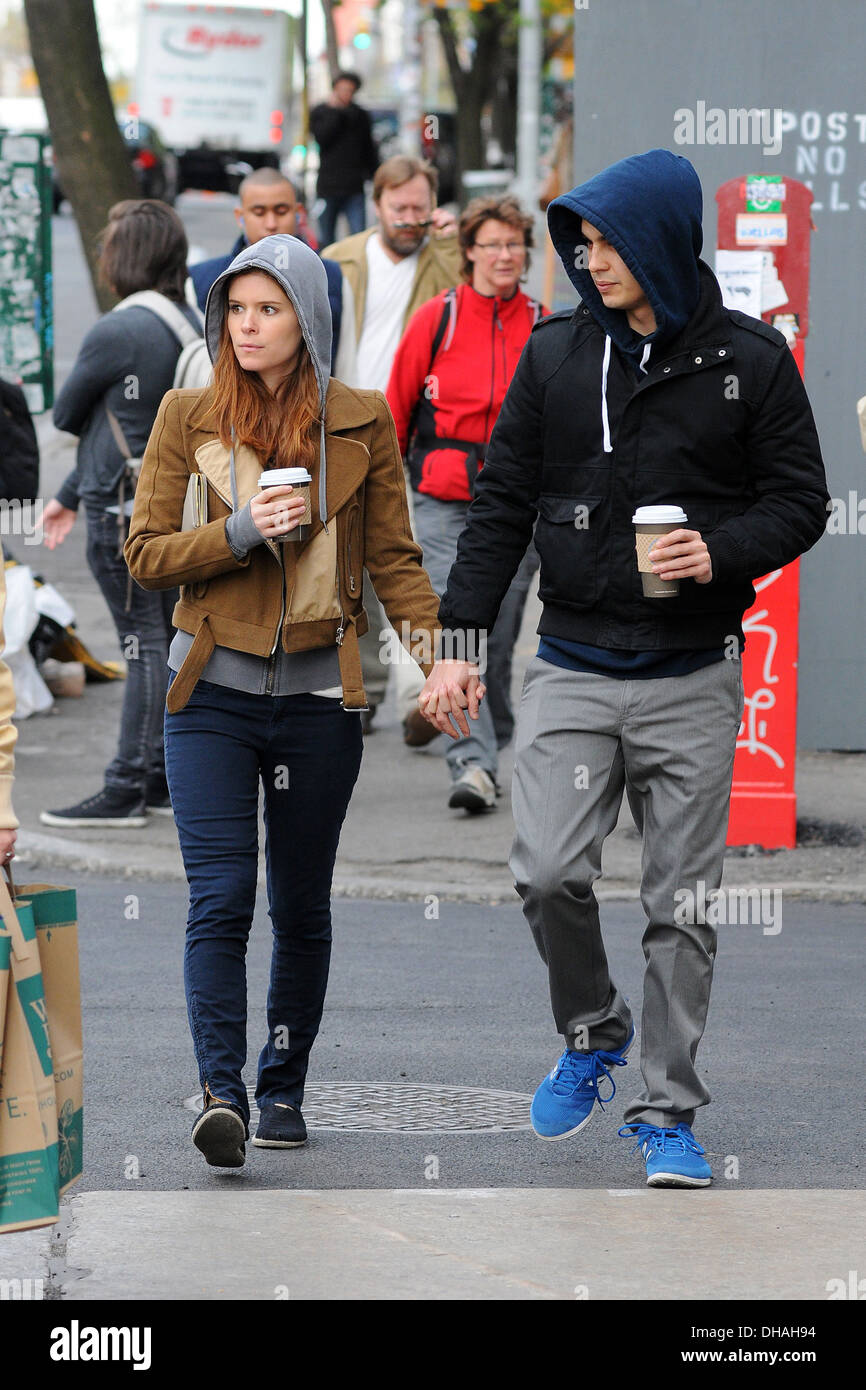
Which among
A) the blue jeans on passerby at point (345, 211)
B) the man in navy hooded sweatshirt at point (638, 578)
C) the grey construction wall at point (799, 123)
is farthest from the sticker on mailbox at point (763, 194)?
the blue jeans on passerby at point (345, 211)

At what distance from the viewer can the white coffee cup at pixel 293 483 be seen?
414 cm

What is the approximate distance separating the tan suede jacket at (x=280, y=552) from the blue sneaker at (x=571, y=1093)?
34.7 inches

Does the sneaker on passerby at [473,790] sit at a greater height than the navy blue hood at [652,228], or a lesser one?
lesser

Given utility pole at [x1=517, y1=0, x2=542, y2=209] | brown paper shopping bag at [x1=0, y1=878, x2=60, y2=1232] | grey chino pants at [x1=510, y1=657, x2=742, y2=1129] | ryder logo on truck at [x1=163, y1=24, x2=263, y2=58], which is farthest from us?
ryder logo on truck at [x1=163, y1=24, x2=263, y2=58]

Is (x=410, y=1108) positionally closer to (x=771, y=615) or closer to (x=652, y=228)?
(x=652, y=228)

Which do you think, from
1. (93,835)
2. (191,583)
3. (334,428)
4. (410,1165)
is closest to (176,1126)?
(410,1165)

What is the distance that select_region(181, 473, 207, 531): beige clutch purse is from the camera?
4426 mm

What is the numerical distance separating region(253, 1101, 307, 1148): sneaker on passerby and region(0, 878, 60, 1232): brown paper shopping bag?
3.87 ft

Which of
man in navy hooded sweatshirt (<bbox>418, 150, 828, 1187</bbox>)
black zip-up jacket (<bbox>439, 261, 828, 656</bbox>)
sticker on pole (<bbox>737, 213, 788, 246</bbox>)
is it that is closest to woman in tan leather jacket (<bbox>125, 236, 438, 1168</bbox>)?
man in navy hooded sweatshirt (<bbox>418, 150, 828, 1187</bbox>)

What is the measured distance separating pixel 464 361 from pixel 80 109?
6.15 m

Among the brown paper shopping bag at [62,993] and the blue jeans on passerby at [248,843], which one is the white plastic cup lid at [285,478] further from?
the brown paper shopping bag at [62,993]

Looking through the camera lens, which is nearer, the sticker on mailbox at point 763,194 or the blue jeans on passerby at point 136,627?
the sticker on mailbox at point 763,194

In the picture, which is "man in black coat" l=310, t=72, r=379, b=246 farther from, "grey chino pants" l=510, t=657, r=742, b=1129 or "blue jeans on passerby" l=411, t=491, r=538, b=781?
"grey chino pants" l=510, t=657, r=742, b=1129

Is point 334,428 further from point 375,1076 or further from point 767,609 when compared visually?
point 767,609
